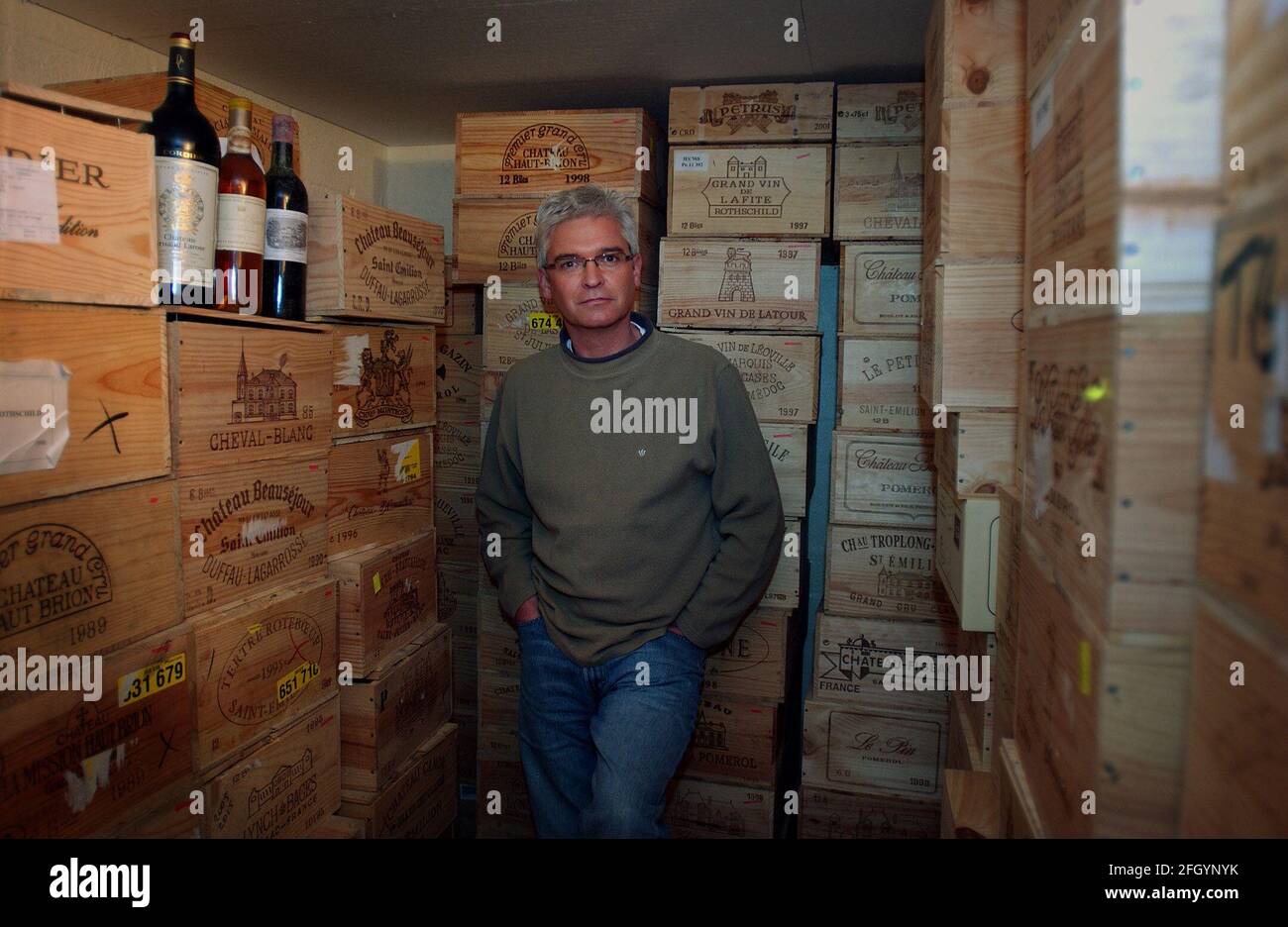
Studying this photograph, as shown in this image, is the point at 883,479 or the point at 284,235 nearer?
the point at 284,235

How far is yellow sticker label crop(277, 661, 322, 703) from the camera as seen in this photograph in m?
2.17

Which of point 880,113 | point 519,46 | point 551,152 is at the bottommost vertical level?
point 551,152

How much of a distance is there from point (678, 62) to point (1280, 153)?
2575 millimetres

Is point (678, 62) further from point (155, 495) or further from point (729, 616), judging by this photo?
point (155, 495)

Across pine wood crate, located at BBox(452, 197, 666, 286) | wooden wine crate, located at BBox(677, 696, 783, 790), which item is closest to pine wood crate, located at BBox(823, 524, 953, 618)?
wooden wine crate, located at BBox(677, 696, 783, 790)

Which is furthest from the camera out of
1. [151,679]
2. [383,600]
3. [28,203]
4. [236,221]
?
[383,600]

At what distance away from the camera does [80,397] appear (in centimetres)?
A: 161

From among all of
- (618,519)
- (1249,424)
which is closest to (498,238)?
(618,519)

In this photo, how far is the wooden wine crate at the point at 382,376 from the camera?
2.45 metres

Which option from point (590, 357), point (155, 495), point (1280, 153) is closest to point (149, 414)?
point (155, 495)

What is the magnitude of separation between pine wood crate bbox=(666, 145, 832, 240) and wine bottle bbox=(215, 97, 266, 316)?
1436 mm

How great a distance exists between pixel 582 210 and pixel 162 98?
3.68 ft

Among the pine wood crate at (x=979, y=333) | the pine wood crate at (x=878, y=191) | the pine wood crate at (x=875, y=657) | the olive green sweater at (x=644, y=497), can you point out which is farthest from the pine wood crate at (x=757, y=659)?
the pine wood crate at (x=878, y=191)

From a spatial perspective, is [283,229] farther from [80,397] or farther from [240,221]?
[80,397]
